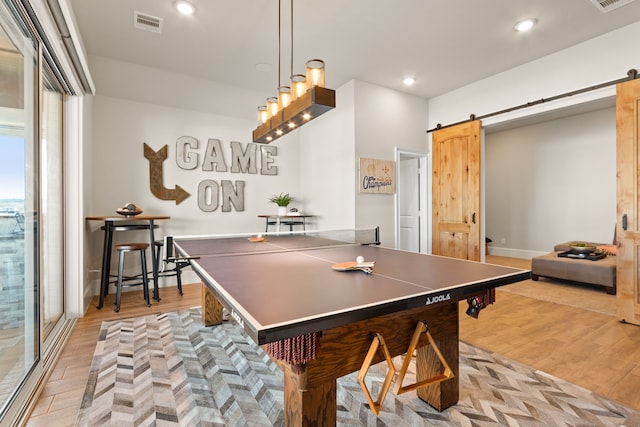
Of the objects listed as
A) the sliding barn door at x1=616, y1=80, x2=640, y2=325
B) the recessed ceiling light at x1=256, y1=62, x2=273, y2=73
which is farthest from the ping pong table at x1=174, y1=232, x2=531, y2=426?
the recessed ceiling light at x1=256, y1=62, x2=273, y2=73

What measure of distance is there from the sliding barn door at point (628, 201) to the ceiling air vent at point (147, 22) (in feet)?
14.8

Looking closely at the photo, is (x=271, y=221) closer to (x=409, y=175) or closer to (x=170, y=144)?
(x=170, y=144)

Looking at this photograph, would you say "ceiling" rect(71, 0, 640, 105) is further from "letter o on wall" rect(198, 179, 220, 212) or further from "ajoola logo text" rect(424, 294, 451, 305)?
"ajoola logo text" rect(424, 294, 451, 305)

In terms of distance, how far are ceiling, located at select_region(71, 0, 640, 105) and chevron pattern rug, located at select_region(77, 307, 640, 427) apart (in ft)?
9.66

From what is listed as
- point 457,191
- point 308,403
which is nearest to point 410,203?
point 457,191

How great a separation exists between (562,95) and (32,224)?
506cm

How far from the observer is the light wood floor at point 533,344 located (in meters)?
1.80

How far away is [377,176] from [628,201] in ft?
8.61

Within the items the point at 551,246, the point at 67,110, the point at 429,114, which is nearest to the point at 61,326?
the point at 67,110

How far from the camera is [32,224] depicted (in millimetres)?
1983

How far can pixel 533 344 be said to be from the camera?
2436mm

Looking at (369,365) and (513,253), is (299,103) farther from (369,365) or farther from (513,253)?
(513,253)

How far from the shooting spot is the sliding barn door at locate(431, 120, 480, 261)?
4.42 m

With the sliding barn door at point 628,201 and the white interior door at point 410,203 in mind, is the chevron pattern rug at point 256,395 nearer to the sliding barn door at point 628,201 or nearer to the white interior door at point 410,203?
the sliding barn door at point 628,201
